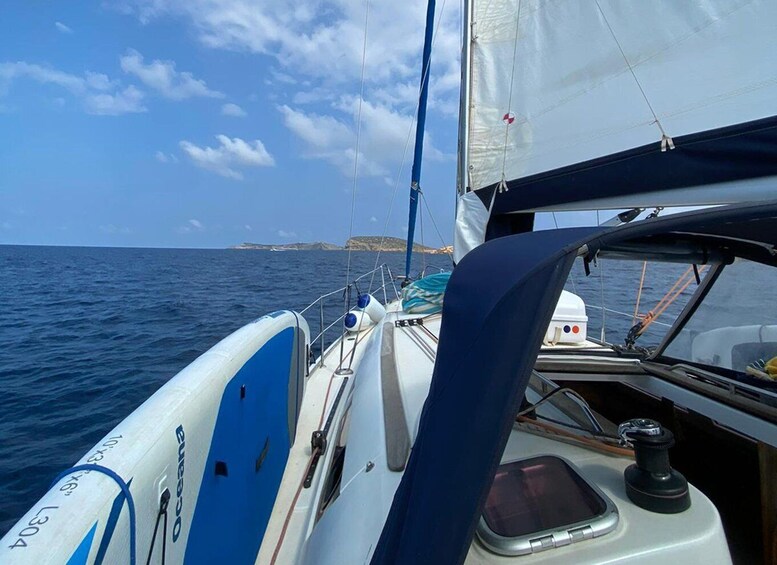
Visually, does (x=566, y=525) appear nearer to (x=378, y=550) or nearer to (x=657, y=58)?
(x=378, y=550)

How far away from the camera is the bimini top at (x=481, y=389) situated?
0.85 meters

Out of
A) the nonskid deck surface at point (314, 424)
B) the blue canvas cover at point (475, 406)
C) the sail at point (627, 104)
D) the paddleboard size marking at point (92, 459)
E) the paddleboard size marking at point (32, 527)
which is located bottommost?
the nonskid deck surface at point (314, 424)

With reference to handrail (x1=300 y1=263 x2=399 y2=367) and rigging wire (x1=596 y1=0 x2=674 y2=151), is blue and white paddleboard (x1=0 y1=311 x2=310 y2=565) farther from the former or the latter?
rigging wire (x1=596 y1=0 x2=674 y2=151)

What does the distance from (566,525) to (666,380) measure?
172cm

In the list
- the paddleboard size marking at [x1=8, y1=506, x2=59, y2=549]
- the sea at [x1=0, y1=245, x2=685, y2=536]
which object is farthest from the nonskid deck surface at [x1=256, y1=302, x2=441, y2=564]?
the sea at [x1=0, y1=245, x2=685, y2=536]

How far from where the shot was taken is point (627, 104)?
214cm

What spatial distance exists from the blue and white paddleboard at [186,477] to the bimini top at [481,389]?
683mm

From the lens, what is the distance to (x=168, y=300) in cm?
1533

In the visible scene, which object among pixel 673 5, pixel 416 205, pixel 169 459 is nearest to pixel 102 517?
pixel 169 459

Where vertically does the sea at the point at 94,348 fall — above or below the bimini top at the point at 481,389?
below

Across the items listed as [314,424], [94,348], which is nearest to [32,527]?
[314,424]

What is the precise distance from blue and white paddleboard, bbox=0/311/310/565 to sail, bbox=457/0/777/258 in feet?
6.20

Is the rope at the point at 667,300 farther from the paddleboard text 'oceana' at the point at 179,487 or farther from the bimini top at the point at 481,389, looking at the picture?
the paddleboard text 'oceana' at the point at 179,487

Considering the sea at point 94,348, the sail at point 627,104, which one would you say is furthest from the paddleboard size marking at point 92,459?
the sea at point 94,348
